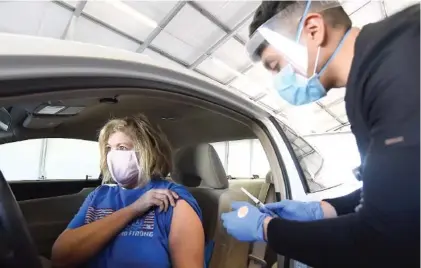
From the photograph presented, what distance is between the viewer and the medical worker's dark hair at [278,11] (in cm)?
89

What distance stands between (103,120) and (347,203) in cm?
129

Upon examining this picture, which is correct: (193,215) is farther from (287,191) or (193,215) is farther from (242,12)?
(242,12)

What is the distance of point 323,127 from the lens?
6328mm

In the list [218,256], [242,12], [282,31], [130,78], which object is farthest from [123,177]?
[242,12]

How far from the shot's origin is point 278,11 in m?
0.94

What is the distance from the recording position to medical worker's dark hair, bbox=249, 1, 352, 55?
89 cm

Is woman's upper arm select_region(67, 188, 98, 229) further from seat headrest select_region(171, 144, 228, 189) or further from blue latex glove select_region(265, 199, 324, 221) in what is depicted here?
blue latex glove select_region(265, 199, 324, 221)

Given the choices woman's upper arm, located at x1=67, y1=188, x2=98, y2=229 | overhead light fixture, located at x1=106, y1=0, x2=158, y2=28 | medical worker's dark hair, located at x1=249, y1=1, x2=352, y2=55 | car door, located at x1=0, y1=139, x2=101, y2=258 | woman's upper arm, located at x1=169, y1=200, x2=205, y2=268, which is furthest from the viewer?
overhead light fixture, located at x1=106, y1=0, x2=158, y2=28

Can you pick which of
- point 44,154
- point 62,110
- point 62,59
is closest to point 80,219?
point 62,110

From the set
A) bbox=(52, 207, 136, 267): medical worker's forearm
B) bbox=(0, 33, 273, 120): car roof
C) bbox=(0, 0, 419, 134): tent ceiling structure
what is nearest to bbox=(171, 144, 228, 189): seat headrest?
bbox=(52, 207, 136, 267): medical worker's forearm

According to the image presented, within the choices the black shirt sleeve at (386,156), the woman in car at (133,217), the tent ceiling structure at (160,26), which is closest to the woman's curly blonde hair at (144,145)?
the woman in car at (133,217)

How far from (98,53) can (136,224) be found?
64cm

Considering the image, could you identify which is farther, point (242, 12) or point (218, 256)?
point (242, 12)

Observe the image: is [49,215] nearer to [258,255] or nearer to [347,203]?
[258,255]
